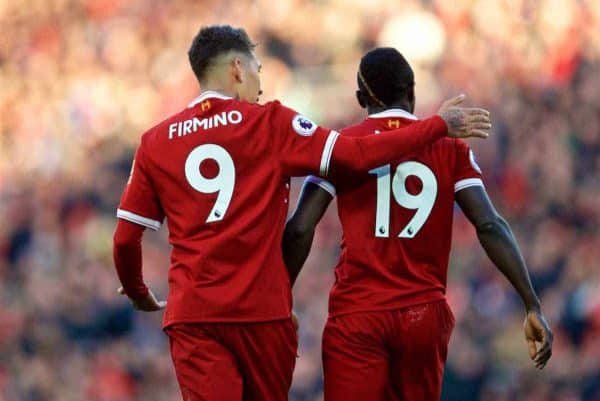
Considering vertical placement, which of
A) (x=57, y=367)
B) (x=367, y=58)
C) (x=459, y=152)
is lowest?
(x=57, y=367)

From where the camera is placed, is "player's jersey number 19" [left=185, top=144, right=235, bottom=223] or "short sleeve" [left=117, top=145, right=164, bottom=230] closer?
"player's jersey number 19" [left=185, top=144, right=235, bottom=223]

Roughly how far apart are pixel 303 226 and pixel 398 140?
51 cm

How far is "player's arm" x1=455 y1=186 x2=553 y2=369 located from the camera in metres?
5.61

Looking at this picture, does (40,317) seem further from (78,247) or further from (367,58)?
(367,58)

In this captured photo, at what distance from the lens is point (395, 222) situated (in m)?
5.52

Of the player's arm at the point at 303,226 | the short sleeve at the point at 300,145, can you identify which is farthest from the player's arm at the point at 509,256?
the short sleeve at the point at 300,145

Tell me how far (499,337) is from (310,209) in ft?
15.0

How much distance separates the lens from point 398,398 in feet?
18.5

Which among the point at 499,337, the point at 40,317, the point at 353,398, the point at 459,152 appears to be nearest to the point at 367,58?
the point at 459,152

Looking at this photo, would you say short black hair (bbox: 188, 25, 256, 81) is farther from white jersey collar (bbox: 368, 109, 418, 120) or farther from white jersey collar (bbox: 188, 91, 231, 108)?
white jersey collar (bbox: 368, 109, 418, 120)

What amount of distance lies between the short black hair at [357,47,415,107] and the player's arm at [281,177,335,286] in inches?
17.1

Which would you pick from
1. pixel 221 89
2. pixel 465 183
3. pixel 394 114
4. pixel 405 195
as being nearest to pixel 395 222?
pixel 405 195

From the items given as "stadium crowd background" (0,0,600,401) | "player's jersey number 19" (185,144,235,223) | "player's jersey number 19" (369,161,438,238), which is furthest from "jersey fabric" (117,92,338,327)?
"stadium crowd background" (0,0,600,401)

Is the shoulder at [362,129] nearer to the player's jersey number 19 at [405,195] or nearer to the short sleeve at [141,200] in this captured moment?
the player's jersey number 19 at [405,195]
